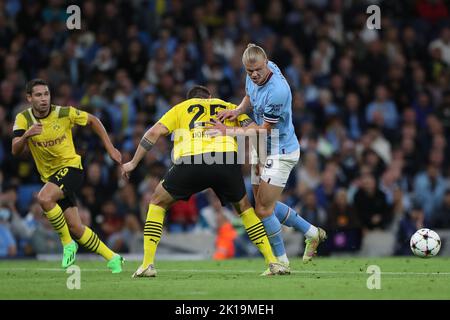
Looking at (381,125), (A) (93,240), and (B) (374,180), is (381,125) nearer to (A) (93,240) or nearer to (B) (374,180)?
(B) (374,180)

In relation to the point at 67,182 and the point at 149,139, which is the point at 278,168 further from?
the point at 67,182

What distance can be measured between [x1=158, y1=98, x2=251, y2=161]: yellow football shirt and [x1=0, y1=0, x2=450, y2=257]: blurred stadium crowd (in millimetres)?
6413

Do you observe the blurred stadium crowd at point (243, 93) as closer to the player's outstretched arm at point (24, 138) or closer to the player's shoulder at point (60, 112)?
the player's shoulder at point (60, 112)

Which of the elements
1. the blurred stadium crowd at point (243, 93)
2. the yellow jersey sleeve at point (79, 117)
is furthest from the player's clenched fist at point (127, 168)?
the blurred stadium crowd at point (243, 93)

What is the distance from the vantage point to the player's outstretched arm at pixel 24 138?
12.3 m

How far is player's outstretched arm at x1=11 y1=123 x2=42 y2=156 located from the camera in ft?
A: 40.4

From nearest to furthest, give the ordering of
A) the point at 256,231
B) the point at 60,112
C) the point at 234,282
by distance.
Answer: the point at 234,282 < the point at 256,231 < the point at 60,112

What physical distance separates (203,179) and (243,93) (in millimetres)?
9052

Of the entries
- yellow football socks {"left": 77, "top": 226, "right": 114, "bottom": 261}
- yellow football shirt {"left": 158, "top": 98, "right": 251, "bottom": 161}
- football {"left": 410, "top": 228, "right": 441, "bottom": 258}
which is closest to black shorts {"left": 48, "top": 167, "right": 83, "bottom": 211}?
yellow football socks {"left": 77, "top": 226, "right": 114, "bottom": 261}

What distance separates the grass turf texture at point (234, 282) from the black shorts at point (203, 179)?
3.17ft

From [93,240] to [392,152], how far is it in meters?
9.13

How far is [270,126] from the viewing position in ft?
39.1

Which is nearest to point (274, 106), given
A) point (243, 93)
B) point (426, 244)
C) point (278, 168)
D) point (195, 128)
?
point (278, 168)
